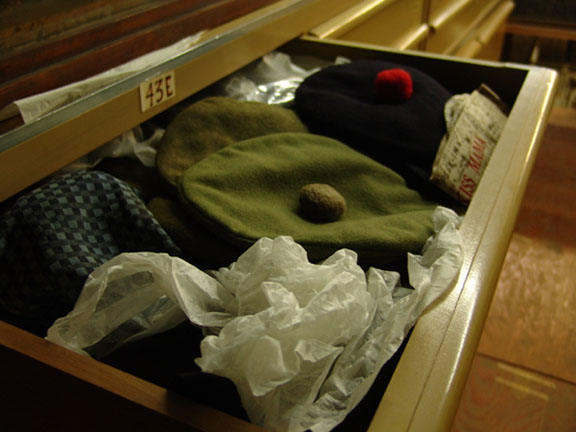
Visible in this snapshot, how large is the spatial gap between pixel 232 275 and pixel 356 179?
0.42 m

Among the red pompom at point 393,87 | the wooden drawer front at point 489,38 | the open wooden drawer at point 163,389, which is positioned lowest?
the wooden drawer front at point 489,38

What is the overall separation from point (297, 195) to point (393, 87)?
0.44m

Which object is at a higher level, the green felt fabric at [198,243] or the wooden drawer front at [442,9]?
the wooden drawer front at [442,9]

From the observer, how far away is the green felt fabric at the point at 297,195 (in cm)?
83

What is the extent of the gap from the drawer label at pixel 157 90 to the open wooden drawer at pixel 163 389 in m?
0.01

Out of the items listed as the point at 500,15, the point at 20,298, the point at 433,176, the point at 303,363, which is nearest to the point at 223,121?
the point at 433,176

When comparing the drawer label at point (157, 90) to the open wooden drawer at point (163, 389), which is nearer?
the open wooden drawer at point (163, 389)

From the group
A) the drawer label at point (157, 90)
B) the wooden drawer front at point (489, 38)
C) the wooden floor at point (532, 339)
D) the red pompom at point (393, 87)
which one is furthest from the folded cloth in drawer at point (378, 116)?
the wooden drawer front at point (489, 38)

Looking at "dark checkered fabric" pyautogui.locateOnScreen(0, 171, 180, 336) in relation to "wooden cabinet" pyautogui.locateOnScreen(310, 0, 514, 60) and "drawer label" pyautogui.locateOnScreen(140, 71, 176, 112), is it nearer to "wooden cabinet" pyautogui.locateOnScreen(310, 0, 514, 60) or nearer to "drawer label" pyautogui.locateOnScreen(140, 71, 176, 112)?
"drawer label" pyautogui.locateOnScreen(140, 71, 176, 112)

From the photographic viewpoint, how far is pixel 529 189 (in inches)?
99.0

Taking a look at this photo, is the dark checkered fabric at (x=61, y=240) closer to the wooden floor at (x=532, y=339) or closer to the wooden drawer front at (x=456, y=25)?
the wooden floor at (x=532, y=339)

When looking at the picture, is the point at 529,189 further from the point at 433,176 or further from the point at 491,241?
the point at 491,241

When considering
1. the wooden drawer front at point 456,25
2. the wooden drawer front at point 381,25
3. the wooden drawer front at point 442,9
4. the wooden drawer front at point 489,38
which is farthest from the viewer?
the wooden drawer front at point 489,38

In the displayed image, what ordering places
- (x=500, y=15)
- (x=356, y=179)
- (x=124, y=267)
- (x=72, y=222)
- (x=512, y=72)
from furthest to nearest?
(x=500, y=15) → (x=512, y=72) → (x=356, y=179) → (x=72, y=222) → (x=124, y=267)
